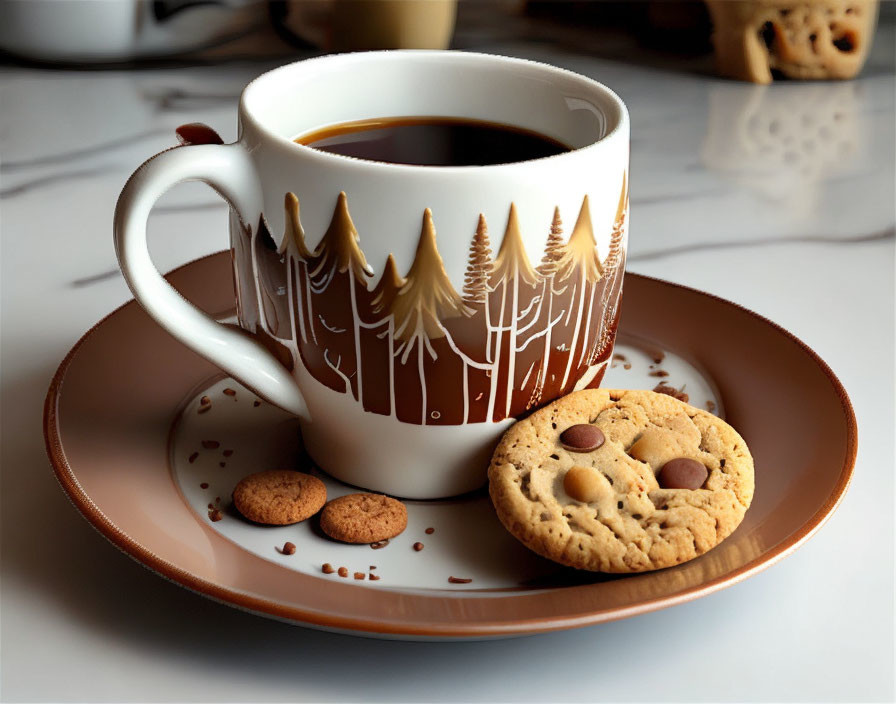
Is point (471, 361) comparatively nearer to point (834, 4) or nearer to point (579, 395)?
point (579, 395)

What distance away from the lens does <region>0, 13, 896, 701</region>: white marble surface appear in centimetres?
53

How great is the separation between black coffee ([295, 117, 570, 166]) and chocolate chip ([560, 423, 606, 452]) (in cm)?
19

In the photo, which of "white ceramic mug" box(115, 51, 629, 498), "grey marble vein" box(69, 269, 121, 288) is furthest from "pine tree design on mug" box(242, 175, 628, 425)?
"grey marble vein" box(69, 269, 121, 288)

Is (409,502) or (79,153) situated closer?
(409,502)

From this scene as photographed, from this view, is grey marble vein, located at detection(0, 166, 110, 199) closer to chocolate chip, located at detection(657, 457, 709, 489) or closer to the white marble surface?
the white marble surface

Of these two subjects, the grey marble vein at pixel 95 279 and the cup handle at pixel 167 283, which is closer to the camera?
the cup handle at pixel 167 283

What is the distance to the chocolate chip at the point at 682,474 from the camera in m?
0.56

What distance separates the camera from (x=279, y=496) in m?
0.59

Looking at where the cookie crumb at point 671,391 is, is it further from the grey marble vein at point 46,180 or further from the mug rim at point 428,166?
the grey marble vein at point 46,180

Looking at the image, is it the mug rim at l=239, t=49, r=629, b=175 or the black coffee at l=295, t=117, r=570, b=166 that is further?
the black coffee at l=295, t=117, r=570, b=166

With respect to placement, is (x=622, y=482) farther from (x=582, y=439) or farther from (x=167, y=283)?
(x=167, y=283)

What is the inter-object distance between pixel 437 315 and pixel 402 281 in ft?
0.08

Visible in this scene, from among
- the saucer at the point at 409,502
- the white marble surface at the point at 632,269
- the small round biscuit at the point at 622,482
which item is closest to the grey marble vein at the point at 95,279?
the white marble surface at the point at 632,269

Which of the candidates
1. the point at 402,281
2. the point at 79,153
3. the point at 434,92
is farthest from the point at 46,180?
the point at 402,281
